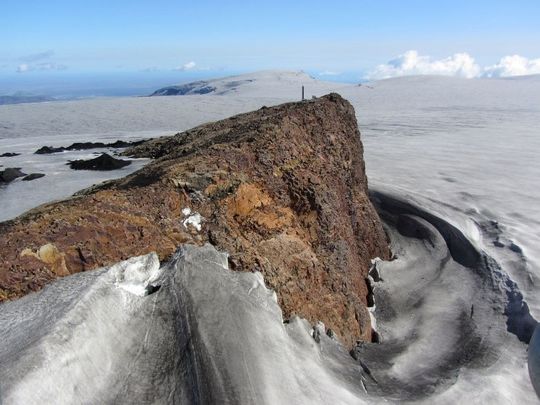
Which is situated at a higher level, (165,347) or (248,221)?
(248,221)

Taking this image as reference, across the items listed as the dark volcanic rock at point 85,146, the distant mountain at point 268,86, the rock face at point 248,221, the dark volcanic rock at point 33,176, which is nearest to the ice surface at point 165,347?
the rock face at point 248,221

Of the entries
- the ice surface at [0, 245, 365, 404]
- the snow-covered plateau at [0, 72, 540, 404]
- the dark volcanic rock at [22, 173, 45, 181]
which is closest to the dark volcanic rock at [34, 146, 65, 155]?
the snow-covered plateau at [0, 72, 540, 404]

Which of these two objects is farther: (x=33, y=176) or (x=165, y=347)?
(x=33, y=176)

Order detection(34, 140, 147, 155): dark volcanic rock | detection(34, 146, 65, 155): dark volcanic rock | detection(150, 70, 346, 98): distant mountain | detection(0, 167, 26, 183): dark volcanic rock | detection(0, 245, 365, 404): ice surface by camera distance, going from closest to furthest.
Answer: detection(0, 245, 365, 404): ice surface → detection(0, 167, 26, 183): dark volcanic rock → detection(34, 146, 65, 155): dark volcanic rock → detection(34, 140, 147, 155): dark volcanic rock → detection(150, 70, 346, 98): distant mountain

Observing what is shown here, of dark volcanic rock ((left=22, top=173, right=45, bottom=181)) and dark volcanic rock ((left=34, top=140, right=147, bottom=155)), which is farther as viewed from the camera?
dark volcanic rock ((left=34, top=140, right=147, bottom=155))

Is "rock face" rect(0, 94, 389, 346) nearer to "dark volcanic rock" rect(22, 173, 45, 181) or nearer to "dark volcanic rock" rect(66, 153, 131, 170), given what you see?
"dark volcanic rock" rect(66, 153, 131, 170)

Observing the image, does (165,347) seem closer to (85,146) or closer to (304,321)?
(304,321)

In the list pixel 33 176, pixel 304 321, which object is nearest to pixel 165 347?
pixel 304 321
